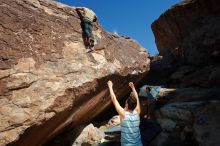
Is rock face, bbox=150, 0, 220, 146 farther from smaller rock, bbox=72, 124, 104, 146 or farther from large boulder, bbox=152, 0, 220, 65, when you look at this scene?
smaller rock, bbox=72, 124, 104, 146

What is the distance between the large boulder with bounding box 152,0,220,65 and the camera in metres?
9.66

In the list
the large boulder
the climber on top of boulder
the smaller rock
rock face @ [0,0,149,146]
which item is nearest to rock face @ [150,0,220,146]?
the large boulder

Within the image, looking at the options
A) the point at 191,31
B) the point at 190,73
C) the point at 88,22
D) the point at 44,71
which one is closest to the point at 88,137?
the point at 44,71

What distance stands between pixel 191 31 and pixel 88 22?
26.4 ft

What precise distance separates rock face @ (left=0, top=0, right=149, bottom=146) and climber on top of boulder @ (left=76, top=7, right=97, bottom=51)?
0.14m

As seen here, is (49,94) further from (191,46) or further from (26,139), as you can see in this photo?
(191,46)

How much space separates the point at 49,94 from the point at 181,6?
38.1ft

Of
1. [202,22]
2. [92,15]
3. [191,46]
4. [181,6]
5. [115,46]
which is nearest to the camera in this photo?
[92,15]

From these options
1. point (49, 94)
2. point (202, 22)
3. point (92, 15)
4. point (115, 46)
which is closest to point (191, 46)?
point (202, 22)

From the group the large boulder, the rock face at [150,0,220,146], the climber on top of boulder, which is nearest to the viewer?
the rock face at [150,0,220,146]

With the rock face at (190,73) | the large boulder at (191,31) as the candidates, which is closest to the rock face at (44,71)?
the rock face at (190,73)

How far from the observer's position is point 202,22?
11234 millimetres

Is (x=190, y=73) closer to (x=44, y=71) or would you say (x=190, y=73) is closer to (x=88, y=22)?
(x=88, y=22)

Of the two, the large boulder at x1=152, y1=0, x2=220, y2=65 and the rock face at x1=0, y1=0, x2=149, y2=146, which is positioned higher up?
the large boulder at x1=152, y1=0, x2=220, y2=65
